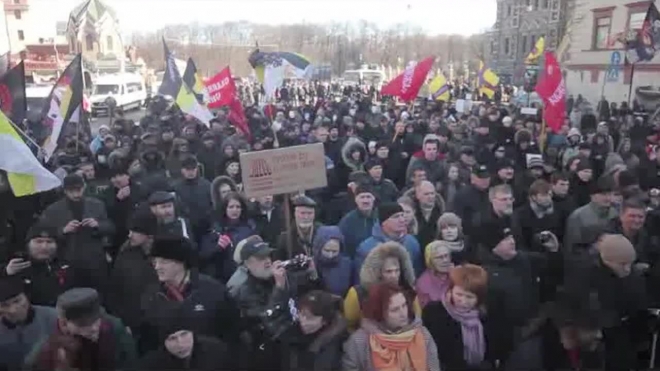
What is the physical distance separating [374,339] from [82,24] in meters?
76.7

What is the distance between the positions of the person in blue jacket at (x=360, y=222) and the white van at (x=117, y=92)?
28962 mm

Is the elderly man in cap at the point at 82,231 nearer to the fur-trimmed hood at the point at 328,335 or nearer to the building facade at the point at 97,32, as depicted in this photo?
the fur-trimmed hood at the point at 328,335

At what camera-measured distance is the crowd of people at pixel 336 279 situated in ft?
10.8

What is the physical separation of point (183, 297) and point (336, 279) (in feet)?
4.39

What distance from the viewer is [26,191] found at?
499cm

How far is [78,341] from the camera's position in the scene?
9.83ft

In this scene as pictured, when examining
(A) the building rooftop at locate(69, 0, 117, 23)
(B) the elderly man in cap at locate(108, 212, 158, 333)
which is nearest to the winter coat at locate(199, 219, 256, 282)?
(B) the elderly man in cap at locate(108, 212, 158, 333)

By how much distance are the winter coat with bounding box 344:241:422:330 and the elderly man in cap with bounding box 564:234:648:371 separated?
1.04m

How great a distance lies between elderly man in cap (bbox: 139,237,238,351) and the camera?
3436 millimetres

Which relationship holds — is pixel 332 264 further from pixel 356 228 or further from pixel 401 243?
pixel 356 228

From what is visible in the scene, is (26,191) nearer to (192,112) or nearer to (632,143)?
(192,112)

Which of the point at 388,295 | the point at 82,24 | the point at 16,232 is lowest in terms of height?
the point at 16,232

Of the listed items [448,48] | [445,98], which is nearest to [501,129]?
[445,98]

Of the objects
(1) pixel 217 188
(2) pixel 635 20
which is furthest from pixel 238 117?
(2) pixel 635 20
